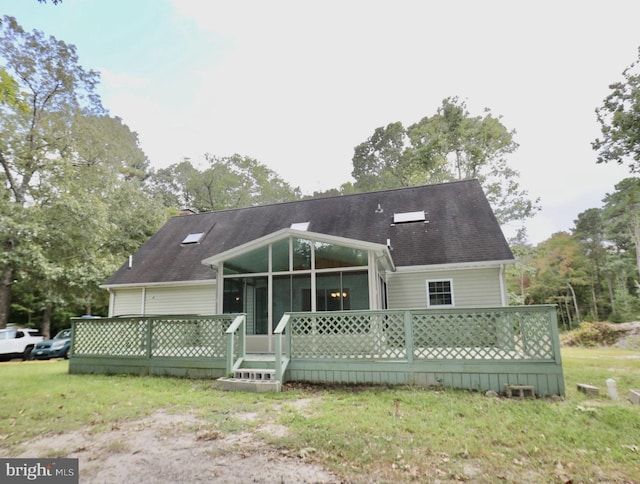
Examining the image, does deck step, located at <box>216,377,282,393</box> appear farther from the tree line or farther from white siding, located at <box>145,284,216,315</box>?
the tree line

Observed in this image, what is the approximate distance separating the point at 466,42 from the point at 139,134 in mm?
30870

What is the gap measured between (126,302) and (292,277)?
8856mm

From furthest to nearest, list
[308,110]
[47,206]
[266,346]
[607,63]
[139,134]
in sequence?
[139,134] < [308,110] < [47,206] < [607,63] < [266,346]

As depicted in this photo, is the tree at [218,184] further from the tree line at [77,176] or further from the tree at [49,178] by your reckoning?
the tree at [49,178]

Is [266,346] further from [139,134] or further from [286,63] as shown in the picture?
[139,134]

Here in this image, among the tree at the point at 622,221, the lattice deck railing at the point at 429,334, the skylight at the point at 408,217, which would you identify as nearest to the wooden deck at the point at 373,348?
the lattice deck railing at the point at 429,334

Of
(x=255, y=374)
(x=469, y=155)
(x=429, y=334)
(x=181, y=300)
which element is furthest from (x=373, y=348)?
(x=469, y=155)

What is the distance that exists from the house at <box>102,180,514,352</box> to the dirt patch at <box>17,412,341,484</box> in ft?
14.6

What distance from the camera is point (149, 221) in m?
21.4

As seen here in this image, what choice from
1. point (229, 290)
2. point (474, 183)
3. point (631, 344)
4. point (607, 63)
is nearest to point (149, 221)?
point (229, 290)

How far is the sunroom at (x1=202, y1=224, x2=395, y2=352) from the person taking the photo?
8242mm

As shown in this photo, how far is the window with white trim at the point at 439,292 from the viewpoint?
1043 centimetres

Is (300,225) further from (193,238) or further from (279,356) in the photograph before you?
(279,356)

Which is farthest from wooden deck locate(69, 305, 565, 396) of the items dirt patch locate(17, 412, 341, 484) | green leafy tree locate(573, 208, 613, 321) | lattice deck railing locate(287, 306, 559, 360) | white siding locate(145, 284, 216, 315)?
green leafy tree locate(573, 208, 613, 321)
